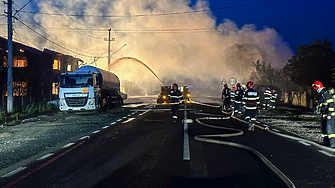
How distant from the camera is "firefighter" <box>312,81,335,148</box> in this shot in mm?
8791

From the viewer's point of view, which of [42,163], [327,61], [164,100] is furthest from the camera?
[164,100]

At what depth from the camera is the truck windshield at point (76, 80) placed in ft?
71.4

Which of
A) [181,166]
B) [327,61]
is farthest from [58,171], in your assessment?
[327,61]

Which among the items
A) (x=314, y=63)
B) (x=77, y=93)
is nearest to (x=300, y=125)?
(x=77, y=93)

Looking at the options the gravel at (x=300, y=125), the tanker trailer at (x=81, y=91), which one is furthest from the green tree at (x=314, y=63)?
the tanker trailer at (x=81, y=91)

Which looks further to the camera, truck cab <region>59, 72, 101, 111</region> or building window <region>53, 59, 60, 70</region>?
building window <region>53, 59, 60, 70</region>

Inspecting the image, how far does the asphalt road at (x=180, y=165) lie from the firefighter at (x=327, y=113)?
0.43 metres

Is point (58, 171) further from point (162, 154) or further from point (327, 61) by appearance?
point (327, 61)

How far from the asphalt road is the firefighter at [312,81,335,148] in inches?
16.8

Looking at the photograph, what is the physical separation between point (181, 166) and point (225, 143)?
310 centimetres

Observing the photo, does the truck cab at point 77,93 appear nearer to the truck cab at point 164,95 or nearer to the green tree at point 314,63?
the truck cab at point 164,95

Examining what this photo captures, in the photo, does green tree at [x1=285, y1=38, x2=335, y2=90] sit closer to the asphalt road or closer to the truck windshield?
the truck windshield

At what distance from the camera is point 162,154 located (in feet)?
26.4

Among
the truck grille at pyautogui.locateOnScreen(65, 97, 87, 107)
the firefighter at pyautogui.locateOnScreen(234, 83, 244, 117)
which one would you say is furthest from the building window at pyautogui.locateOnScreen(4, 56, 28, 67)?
the firefighter at pyautogui.locateOnScreen(234, 83, 244, 117)
